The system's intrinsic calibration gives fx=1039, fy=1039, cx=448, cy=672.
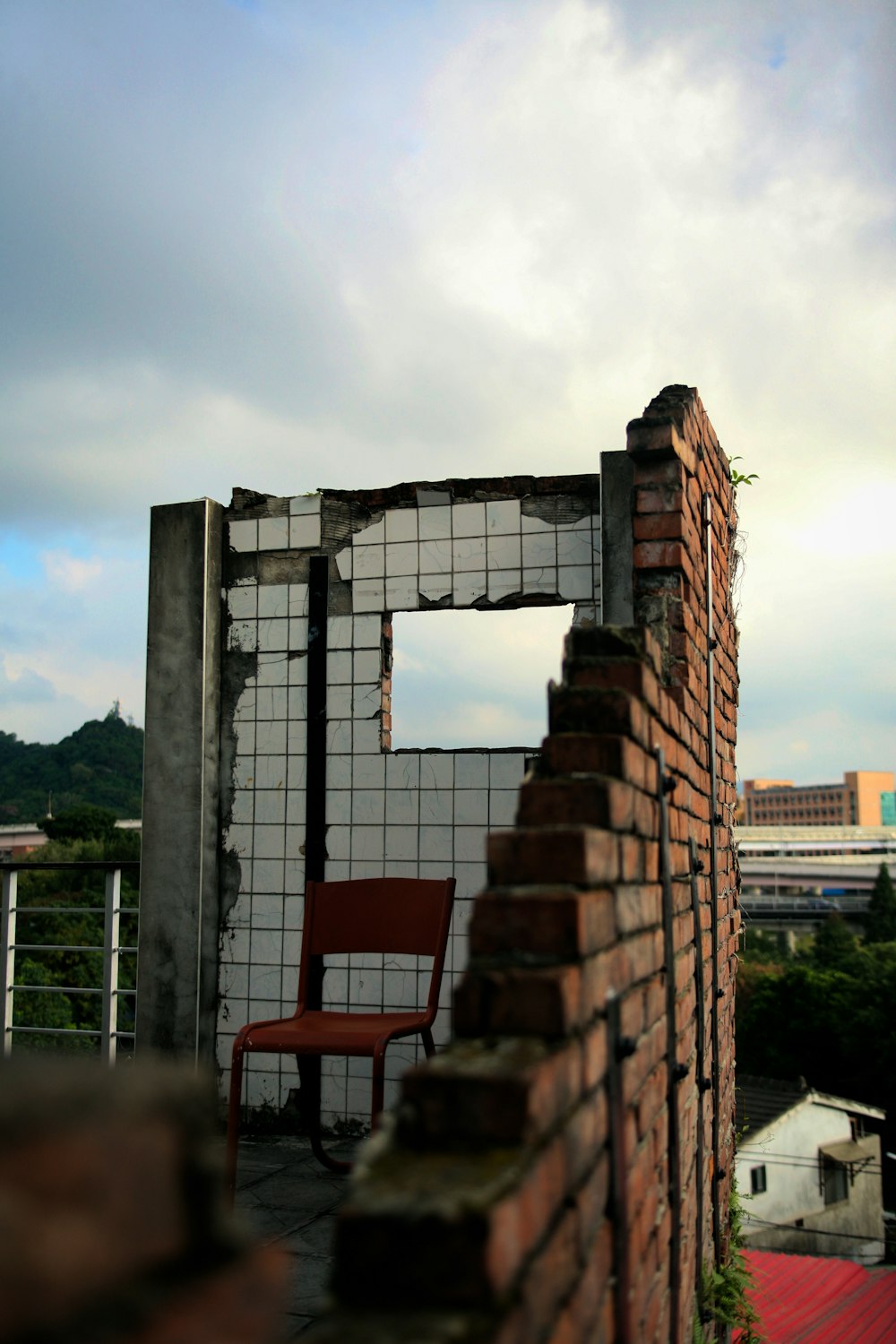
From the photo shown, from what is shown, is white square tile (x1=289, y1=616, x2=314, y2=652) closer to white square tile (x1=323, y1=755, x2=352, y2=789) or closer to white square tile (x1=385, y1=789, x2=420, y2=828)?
white square tile (x1=323, y1=755, x2=352, y2=789)

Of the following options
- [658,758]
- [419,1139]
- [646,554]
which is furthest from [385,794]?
[419,1139]

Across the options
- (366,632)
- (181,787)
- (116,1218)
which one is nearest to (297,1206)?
(181,787)

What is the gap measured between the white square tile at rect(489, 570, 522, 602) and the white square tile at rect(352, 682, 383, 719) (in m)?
0.58

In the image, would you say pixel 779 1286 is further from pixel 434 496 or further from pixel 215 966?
pixel 434 496

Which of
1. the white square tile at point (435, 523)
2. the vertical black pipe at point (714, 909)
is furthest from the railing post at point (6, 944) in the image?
the vertical black pipe at point (714, 909)

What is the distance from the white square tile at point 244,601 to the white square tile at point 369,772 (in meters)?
0.78

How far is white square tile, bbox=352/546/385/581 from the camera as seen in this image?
421cm

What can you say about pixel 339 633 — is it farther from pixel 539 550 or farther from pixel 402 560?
pixel 539 550

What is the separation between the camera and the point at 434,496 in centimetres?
420

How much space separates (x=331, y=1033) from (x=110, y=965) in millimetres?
1679

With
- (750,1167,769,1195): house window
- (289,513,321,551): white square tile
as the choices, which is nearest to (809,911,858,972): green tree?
(750,1167,769,1195): house window

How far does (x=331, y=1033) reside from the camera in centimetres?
296

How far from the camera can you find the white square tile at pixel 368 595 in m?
4.19

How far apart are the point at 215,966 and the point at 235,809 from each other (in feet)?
2.05
